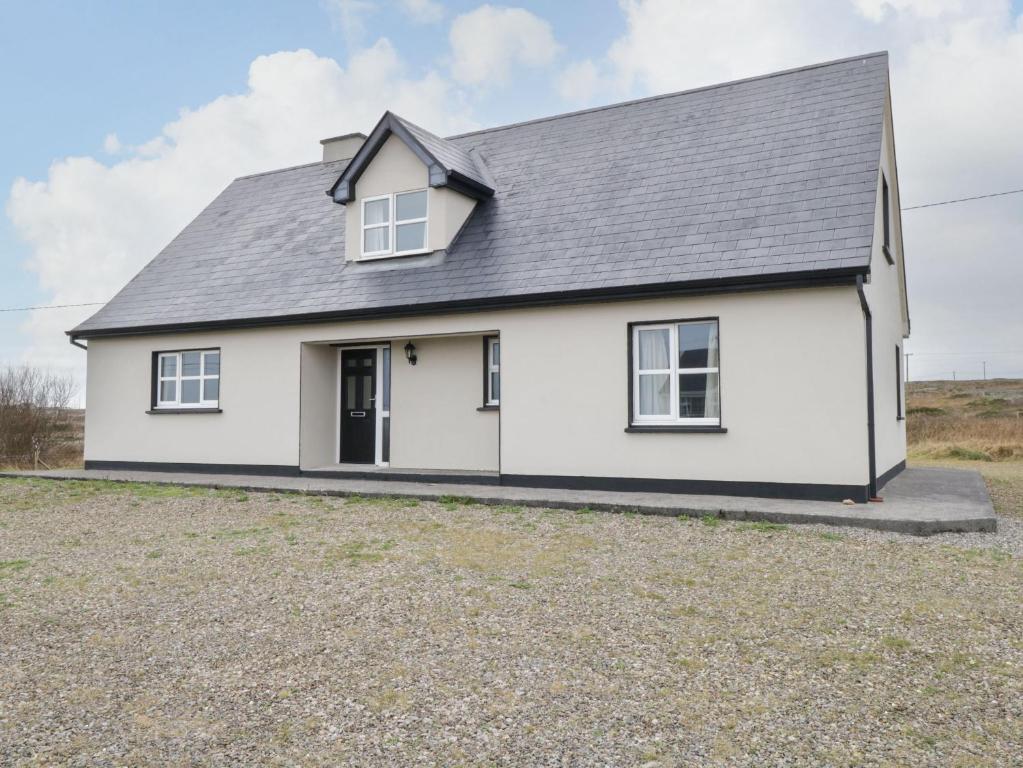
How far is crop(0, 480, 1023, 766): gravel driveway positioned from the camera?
3391 mm

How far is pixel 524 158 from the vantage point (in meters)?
14.7

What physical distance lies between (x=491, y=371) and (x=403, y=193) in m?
3.78

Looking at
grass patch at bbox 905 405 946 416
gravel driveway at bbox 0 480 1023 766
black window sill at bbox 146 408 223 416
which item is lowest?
gravel driveway at bbox 0 480 1023 766

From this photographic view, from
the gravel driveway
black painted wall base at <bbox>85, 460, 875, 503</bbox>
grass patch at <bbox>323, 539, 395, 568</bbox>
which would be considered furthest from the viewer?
black painted wall base at <bbox>85, 460, 875, 503</bbox>

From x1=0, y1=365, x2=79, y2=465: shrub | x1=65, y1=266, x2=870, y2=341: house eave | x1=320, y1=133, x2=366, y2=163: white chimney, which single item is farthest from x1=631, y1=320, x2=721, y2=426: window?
x1=0, y1=365, x2=79, y2=465: shrub

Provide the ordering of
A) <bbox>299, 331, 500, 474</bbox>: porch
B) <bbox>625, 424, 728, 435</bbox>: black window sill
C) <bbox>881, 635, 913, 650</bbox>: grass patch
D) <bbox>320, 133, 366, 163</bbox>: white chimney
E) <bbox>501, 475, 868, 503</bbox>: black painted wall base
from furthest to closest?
<bbox>320, 133, 366, 163</bbox>: white chimney
<bbox>299, 331, 500, 474</bbox>: porch
<bbox>625, 424, 728, 435</bbox>: black window sill
<bbox>501, 475, 868, 503</bbox>: black painted wall base
<bbox>881, 635, 913, 650</bbox>: grass patch

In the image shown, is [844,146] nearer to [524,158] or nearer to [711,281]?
[711,281]

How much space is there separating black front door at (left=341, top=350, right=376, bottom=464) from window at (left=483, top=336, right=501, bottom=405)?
2481mm

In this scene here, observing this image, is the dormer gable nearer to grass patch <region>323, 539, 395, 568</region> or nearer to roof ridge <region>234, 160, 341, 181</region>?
roof ridge <region>234, 160, 341, 181</region>

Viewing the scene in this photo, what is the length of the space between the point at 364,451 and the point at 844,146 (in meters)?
9.58

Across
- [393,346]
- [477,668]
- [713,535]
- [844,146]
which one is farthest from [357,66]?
[477,668]

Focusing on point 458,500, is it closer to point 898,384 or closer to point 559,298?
point 559,298

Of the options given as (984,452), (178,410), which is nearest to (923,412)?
(984,452)

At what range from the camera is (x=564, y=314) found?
37.0 feet
